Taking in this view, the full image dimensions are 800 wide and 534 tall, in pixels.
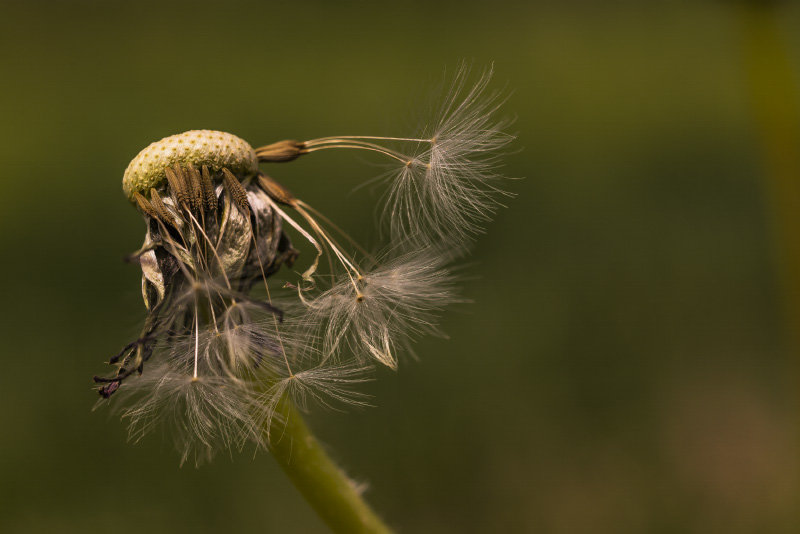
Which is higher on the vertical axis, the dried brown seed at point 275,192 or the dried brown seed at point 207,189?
the dried brown seed at point 207,189

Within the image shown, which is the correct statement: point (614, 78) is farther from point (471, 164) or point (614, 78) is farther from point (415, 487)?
point (471, 164)

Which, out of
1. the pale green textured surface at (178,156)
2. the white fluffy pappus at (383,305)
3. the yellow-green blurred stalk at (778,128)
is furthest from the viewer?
the yellow-green blurred stalk at (778,128)

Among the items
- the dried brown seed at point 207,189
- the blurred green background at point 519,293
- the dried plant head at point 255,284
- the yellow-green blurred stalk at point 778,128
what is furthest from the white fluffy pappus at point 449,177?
the yellow-green blurred stalk at point 778,128

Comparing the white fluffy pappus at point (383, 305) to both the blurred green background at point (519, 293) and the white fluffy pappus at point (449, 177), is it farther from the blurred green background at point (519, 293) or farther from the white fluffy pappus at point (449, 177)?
the blurred green background at point (519, 293)

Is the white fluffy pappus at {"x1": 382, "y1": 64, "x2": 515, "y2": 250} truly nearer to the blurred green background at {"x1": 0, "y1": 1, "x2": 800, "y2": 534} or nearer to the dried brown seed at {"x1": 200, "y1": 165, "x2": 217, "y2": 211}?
the dried brown seed at {"x1": 200, "y1": 165, "x2": 217, "y2": 211}

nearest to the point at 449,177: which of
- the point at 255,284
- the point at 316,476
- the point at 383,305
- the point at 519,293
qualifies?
the point at 383,305

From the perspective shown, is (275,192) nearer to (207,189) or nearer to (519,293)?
(207,189)

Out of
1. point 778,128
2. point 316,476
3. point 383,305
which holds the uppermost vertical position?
point 383,305
